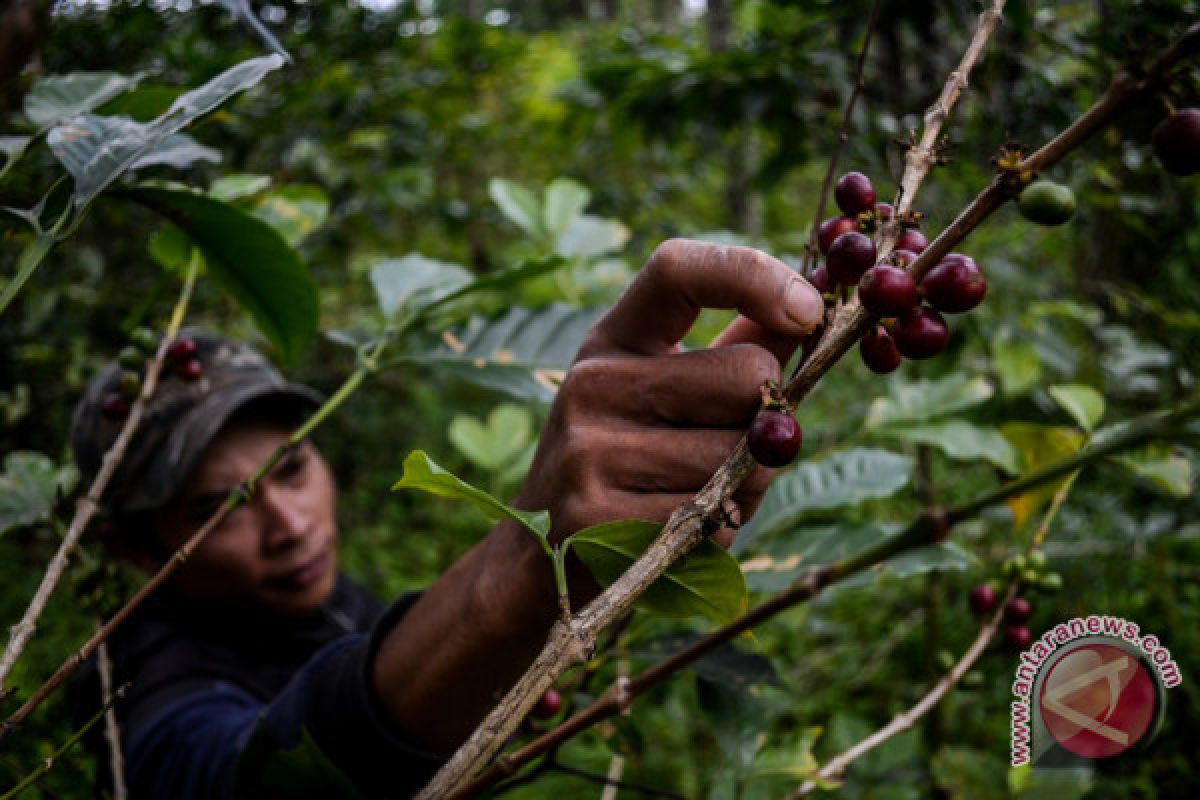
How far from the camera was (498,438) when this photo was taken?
4.78 feet

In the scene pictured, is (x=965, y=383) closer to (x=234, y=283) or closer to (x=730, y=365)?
(x=730, y=365)

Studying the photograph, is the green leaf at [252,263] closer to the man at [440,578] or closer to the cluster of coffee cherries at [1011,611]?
the man at [440,578]

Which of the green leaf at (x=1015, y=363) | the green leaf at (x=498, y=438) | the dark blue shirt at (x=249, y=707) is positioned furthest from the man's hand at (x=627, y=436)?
the green leaf at (x=1015, y=363)

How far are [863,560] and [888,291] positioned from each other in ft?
0.67

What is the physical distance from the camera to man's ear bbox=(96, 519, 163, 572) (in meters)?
1.63

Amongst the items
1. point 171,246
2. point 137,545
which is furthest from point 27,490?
point 137,545

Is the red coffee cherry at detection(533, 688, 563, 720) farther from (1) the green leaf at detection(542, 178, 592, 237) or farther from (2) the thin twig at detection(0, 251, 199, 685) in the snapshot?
(1) the green leaf at detection(542, 178, 592, 237)

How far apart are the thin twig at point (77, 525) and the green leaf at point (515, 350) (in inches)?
11.7

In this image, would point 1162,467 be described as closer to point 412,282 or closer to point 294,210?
point 412,282

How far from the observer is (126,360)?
967mm

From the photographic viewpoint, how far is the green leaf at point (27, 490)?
0.90m

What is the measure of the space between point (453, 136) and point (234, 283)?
378 centimetres

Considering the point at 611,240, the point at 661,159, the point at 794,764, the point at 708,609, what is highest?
the point at 708,609

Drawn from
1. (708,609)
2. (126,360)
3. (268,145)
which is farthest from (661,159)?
(708,609)
